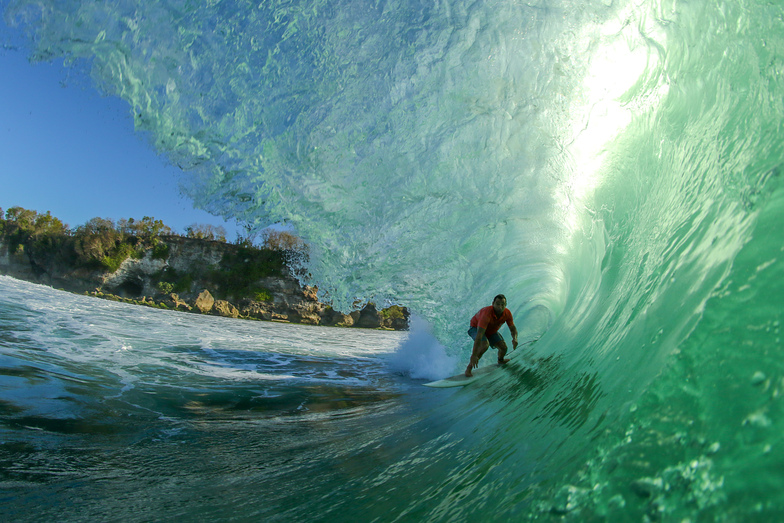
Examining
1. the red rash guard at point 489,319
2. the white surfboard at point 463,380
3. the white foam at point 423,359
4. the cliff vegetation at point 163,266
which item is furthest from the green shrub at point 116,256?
the red rash guard at point 489,319

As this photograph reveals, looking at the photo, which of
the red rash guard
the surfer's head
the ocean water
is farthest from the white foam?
the surfer's head

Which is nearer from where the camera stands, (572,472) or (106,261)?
(572,472)

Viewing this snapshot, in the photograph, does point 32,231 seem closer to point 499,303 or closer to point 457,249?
point 457,249

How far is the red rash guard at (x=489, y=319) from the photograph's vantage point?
5.80 metres

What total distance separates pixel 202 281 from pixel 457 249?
48.2m

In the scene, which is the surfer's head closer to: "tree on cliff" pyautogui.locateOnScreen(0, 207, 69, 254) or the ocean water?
the ocean water

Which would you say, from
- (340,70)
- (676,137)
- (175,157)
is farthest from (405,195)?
(676,137)

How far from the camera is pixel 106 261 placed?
155 feet

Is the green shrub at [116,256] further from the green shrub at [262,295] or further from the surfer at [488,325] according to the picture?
the surfer at [488,325]

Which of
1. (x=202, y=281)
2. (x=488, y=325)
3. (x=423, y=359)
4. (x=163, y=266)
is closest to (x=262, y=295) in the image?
(x=202, y=281)

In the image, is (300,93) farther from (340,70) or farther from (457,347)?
(457,347)

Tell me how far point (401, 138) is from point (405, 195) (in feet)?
3.22

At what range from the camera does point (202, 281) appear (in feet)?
162

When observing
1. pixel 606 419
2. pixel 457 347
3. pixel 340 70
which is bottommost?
pixel 606 419
